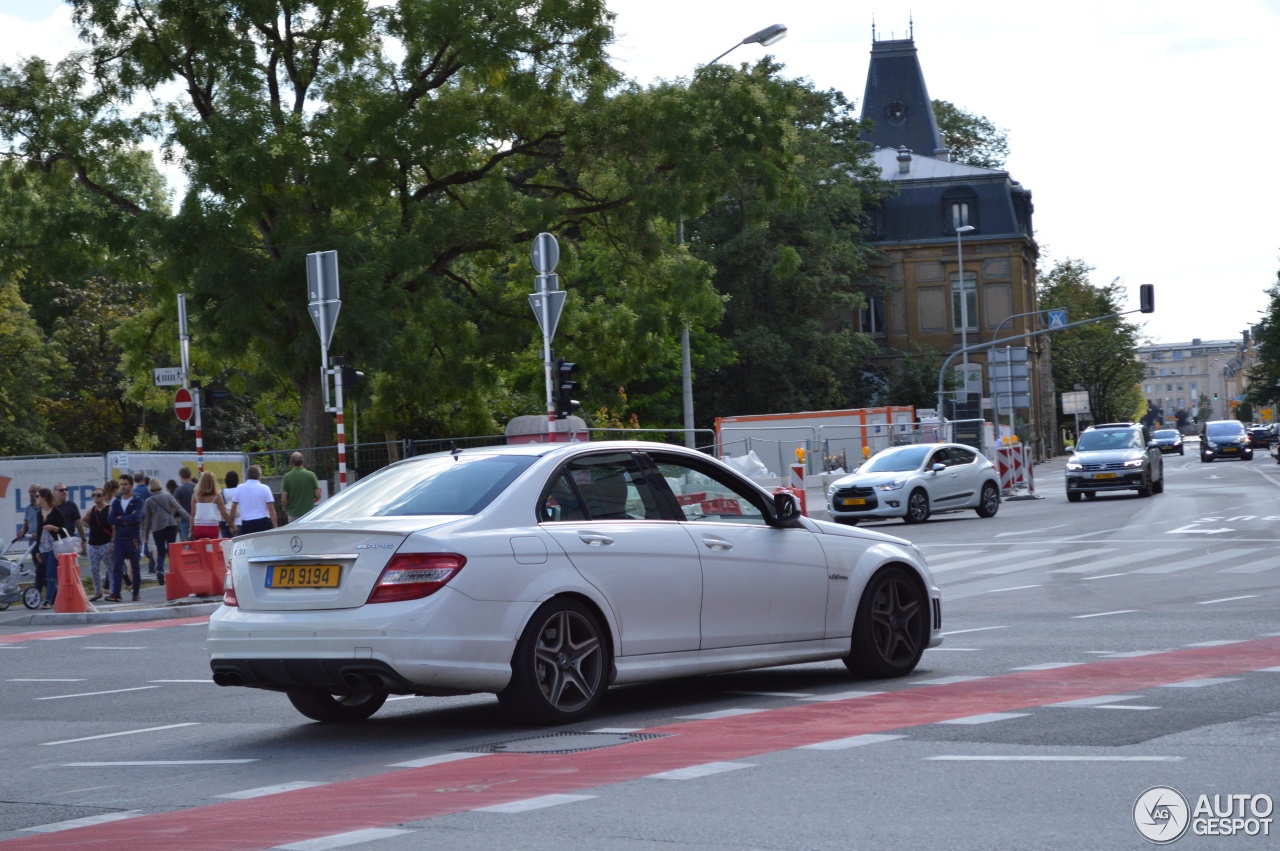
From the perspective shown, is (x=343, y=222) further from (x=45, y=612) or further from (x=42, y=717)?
(x=42, y=717)

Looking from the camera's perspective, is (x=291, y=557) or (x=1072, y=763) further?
(x=291, y=557)

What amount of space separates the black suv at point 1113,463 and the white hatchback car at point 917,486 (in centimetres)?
454

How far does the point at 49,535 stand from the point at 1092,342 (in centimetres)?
9836

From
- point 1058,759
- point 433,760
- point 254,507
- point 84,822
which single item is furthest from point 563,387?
point 84,822

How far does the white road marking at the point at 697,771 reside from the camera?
6.80m

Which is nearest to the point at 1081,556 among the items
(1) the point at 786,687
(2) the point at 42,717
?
(1) the point at 786,687

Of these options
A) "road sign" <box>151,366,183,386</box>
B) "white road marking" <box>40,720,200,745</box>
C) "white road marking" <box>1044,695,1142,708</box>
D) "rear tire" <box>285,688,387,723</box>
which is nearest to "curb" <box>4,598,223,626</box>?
"road sign" <box>151,366,183,386</box>

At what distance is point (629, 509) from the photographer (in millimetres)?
9227

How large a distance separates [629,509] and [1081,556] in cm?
1444

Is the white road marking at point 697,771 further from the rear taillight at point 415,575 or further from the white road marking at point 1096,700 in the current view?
the white road marking at point 1096,700

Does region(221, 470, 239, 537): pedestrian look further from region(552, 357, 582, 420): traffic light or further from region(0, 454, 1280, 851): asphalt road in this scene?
region(0, 454, 1280, 851): asphalt road

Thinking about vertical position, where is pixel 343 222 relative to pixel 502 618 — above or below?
above

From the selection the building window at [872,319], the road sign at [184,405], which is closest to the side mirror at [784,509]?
the road sign at [184,405]

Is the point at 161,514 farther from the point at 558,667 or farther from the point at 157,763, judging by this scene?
the point at 558,667
